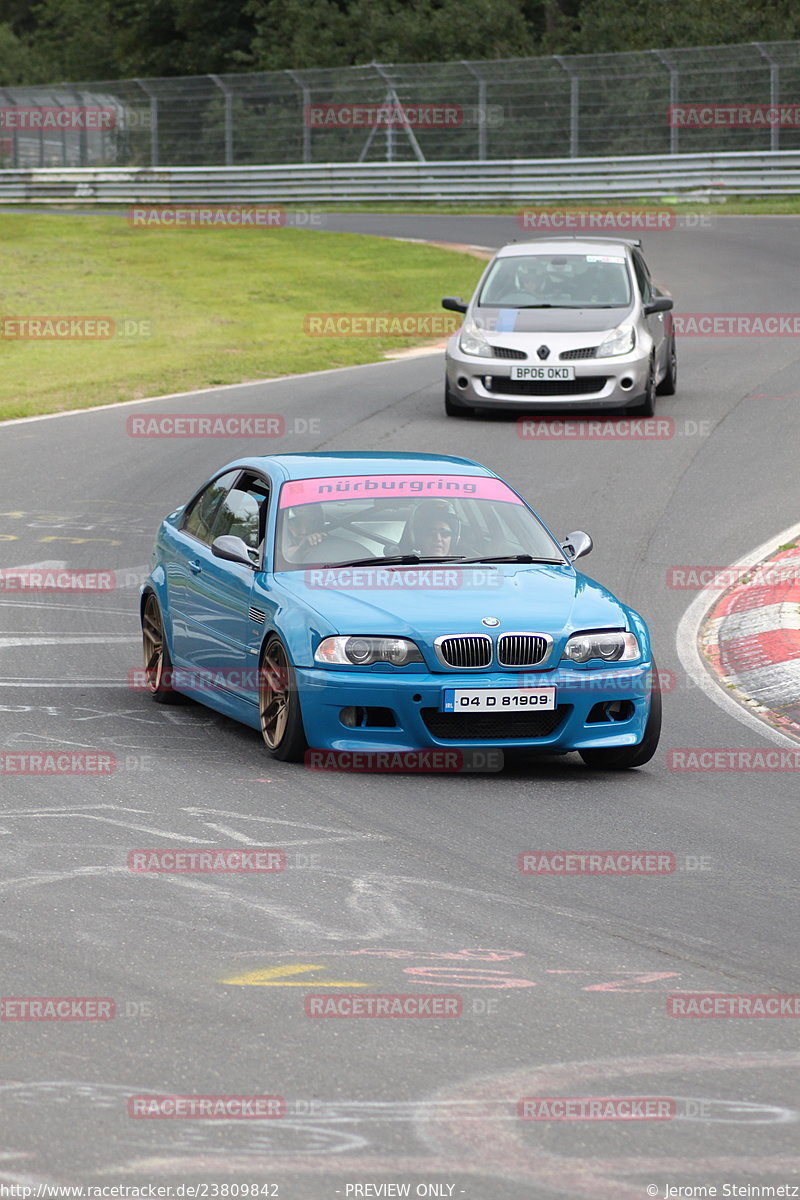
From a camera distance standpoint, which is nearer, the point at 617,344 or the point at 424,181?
the point at 617,344

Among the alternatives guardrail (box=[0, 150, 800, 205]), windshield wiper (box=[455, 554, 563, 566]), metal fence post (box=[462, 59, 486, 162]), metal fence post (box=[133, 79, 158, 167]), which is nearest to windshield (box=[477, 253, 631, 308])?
windshield wiper (box=[455, 554, 563, 566])

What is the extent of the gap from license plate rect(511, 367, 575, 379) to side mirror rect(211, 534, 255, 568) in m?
10.5

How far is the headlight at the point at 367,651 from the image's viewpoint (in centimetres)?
876

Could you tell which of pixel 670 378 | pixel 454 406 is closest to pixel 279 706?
pixel 454 406

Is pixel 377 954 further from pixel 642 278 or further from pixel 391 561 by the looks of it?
pixel 642 278

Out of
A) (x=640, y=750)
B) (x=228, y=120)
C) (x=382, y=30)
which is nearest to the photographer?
(x=640, y=750)

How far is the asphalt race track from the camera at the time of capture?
4512 mm

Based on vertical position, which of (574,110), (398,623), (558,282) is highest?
(574,110)

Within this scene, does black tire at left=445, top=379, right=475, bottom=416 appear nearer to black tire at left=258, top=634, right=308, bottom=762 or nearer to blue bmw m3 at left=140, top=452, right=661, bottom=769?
blue bmw m3 at left=140, top=452, right=661, bottom=769

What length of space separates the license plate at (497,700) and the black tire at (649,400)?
1162cm

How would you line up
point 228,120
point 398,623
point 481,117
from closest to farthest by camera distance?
point 398,623
point 481,117
point 228,120

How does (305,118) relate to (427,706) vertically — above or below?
above

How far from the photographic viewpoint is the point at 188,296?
33.2 meters

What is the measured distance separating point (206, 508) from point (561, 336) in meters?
9.73
